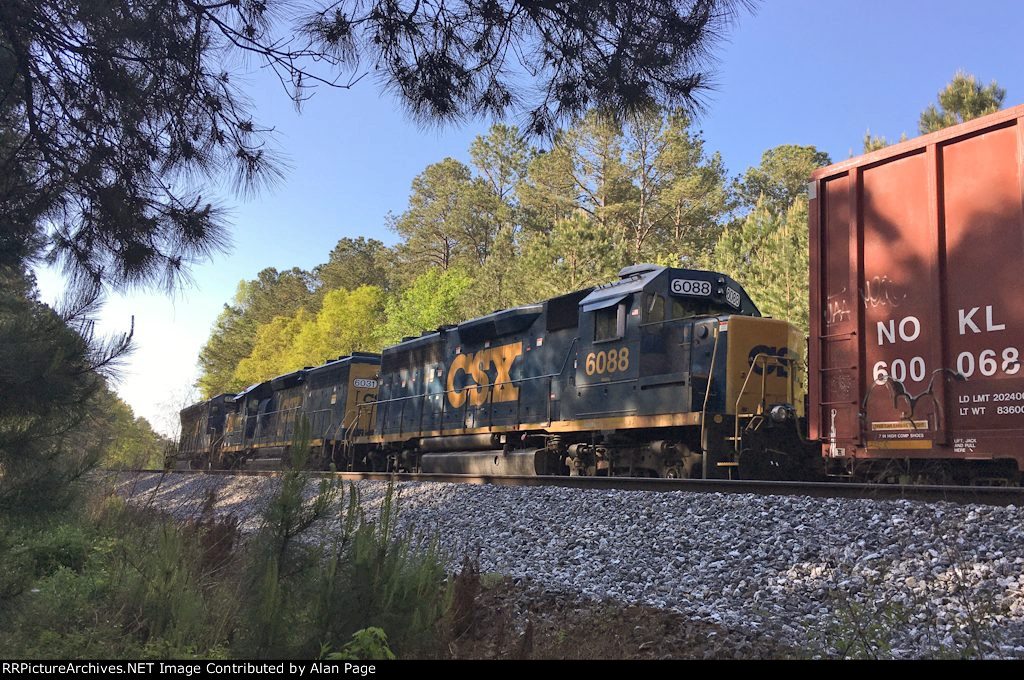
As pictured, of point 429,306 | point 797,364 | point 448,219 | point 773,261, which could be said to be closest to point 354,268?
point 448,219

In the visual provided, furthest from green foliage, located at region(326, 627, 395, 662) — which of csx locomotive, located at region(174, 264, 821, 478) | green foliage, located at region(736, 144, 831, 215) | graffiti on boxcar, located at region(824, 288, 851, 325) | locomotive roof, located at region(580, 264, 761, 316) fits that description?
green foliage, located at region(736, 144, 831, 215)

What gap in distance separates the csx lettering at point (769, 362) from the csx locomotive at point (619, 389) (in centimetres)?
2

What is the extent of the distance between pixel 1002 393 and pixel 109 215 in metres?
6.51

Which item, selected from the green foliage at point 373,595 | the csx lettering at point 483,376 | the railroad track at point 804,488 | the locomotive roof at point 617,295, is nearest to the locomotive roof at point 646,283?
the locomotive roof at point 617,295

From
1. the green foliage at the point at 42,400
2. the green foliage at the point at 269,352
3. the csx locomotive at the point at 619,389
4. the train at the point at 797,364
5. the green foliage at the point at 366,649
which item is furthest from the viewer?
the green foliage at the point at 269,352

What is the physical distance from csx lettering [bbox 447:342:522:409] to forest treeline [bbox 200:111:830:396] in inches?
220

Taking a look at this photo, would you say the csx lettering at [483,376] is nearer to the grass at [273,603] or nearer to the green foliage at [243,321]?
the grass at [273,603]

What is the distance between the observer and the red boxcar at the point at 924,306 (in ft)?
18.9

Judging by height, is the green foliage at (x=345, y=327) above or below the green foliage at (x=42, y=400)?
above

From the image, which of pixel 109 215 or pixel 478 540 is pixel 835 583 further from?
pixel 109 215

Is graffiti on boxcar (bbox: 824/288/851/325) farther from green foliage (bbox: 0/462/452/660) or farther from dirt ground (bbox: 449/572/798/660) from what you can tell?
green foliage (bbox: 0/462/452/660)

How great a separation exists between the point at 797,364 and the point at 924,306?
4.15m

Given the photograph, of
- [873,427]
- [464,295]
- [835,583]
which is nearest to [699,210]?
[464,295]
